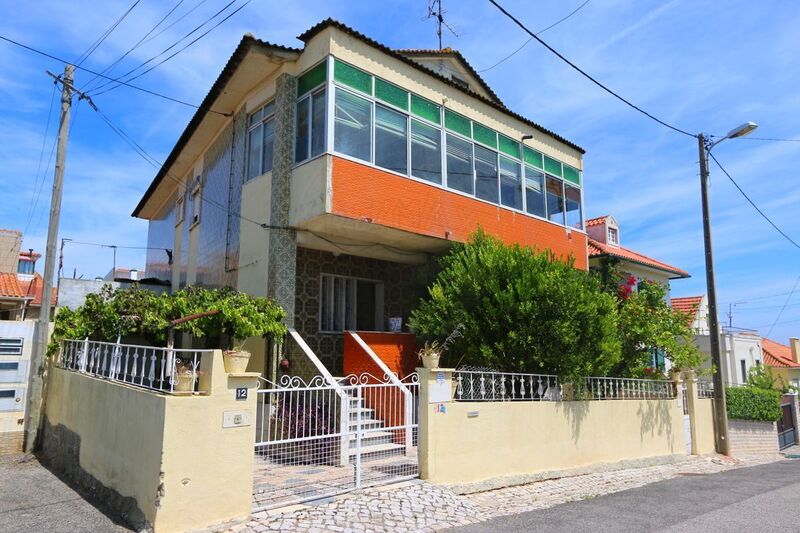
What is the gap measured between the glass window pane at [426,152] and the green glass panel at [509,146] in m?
2.54

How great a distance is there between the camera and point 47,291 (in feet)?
35.5

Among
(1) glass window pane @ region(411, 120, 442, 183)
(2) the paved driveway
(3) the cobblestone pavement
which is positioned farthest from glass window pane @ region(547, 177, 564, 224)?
(2) the paved driveway

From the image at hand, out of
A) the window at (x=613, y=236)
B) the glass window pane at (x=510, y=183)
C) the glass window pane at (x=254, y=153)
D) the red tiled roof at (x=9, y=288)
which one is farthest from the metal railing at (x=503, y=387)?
the window at (x=613, y=236)

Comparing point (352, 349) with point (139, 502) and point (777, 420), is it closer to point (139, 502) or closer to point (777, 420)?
point (139, 502)

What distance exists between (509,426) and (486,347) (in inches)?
61.8

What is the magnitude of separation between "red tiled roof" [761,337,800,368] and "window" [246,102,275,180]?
35.7 m

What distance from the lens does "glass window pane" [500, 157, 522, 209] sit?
1407cm

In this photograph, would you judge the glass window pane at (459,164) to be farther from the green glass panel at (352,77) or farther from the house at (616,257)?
the house at (616,257)

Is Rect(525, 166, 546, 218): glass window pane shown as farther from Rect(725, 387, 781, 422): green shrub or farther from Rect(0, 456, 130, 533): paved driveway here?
Rect(0, 456, 130, 533): paved driveway

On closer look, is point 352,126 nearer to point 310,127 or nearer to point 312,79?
point 310,127

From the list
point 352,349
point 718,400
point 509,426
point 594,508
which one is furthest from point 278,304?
point 718,400

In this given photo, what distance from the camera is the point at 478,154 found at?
527 inches

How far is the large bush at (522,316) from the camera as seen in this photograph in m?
9.84

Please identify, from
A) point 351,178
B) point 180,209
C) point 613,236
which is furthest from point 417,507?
point 613,236
